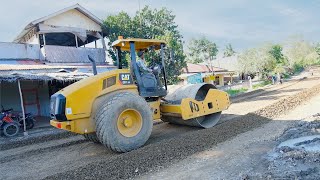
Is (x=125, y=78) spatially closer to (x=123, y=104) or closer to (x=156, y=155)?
(x=123, y=104)

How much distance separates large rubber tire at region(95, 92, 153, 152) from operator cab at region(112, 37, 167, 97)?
0.75 meters

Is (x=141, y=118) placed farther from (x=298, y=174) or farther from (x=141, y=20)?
(x=141, y=20)

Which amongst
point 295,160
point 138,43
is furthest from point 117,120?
point 295,160

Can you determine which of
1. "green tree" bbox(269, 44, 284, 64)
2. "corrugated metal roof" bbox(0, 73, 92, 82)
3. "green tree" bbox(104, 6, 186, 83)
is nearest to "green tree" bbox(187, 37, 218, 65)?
"green tree" bbox(269, 44, 284, 64)

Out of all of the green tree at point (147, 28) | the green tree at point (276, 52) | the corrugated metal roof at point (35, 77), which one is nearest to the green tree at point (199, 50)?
the green tree at point (276, 52)

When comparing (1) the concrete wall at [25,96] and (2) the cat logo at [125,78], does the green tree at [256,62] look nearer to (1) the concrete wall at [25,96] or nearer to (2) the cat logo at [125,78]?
(1) the concrete wall at [25,96]

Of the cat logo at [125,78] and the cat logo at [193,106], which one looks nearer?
the cat logo at [125,78]

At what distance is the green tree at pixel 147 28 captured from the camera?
23.5 metres

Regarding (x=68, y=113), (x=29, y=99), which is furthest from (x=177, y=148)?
(x=29, y=99)

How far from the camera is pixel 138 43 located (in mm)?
8453

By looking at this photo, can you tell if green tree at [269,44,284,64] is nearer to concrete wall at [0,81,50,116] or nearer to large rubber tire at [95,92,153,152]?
concrete wall at [0,81,50,116]

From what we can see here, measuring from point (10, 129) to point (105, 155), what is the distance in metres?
6.39

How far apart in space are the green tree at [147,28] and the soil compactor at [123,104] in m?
12.5

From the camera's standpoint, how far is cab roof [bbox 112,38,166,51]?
801cm
